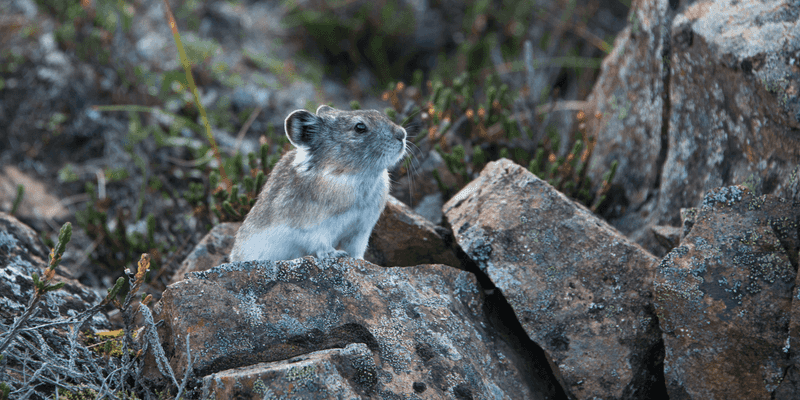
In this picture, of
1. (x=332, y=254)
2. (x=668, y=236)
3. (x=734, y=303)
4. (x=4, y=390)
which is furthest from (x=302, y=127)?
(x=734, y=303)

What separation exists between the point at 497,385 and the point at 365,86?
7329 millimetres

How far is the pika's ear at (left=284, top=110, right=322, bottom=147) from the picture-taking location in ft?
14.3

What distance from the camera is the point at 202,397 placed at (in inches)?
123

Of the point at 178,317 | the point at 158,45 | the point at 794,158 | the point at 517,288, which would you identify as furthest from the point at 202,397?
the point at 158,45

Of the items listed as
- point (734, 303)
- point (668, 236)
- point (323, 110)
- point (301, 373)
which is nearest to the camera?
point (301, 373)

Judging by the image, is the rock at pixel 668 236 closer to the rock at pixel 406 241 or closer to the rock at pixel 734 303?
the rock at pixel 734 303

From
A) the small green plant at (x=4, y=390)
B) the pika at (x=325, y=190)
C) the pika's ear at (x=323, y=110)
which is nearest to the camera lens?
the small green plant at (x=4, y=390)

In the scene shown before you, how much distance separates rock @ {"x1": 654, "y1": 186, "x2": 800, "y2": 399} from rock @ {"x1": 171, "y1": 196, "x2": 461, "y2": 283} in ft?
5.65

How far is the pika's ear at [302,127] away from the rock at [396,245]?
0.90 metres

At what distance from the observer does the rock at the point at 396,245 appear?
4801 millimetres

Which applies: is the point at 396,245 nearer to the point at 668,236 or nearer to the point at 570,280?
the point at 570,280

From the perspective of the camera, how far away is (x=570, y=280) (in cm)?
416

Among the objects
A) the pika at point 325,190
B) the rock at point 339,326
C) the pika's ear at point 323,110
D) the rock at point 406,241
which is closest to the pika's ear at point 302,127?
the pika at point 325,190

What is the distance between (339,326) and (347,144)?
150cm
